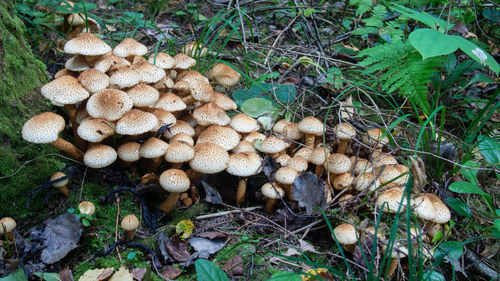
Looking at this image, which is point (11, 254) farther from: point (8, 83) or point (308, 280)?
point (308, 280)

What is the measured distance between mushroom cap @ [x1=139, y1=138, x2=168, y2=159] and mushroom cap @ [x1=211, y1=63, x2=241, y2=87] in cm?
130

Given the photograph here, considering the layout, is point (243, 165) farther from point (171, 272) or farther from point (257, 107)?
point (171, 272)

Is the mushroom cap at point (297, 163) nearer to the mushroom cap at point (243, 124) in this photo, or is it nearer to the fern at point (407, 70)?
the mushroom cap at point (243, 124)

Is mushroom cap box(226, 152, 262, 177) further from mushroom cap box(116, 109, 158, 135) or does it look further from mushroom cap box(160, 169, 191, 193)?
mushroom cap box(116, 109, 158, 135)

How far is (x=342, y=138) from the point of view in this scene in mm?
2895

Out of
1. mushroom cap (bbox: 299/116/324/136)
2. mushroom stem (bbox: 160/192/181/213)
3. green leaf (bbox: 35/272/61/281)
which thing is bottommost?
mushroom stem (bbox: 160/192/181/213)

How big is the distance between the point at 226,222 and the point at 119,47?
6.19 ft

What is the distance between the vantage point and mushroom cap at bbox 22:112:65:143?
90.7 inches

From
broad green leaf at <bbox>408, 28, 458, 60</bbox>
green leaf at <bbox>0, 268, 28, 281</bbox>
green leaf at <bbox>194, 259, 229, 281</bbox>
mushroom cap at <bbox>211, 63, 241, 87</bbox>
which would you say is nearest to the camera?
green leaf at <bbox>194, 259, 229, 281</bbox>

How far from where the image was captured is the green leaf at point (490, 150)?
272 centimetres

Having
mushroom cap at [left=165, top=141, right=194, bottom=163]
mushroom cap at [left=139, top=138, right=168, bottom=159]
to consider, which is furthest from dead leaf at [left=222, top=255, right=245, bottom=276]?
mushroom cap at [left=139, top=138, right=168, bottom=159]

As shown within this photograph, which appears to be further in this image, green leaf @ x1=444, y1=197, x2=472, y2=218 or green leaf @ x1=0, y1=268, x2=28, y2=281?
green leaf @ x1=444, y1=197, x2=472, y2=218

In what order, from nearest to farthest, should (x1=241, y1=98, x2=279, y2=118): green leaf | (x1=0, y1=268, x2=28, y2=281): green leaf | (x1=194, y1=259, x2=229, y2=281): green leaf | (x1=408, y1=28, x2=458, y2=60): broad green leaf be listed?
1. (x1=194, y1=259, x2=229, y2=281): green leaf
2. (x1=0, y1=268, x2=28, y2=281): green leaf
3. (x1=408, y1=28, x2=458, y2=60): broad green leaf
4. (x1=241, y1=98, x2=279, y2=118): green leaf

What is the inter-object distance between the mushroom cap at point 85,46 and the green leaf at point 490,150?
3.33 meters
